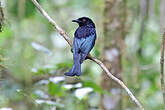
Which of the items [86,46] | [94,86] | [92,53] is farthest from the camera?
[92,53]

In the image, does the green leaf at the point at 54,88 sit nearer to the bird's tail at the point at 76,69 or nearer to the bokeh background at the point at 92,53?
the bokeh background at the point at 92,53

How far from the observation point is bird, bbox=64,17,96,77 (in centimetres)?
406

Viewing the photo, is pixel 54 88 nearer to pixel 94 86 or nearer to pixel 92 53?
pixel 94 86

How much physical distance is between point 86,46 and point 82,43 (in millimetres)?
66

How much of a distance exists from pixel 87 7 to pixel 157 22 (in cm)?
148

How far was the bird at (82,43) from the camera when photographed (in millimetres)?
4058

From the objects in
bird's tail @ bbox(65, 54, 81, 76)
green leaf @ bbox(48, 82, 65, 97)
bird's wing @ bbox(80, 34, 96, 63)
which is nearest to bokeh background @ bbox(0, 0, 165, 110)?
green leaf @ bbox(48, 82, 65, 97)

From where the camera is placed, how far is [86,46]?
180 inches

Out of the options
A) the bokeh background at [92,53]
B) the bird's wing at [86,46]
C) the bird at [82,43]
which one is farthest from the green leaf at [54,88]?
the bird's wing at [86,46]

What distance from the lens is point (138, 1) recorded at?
7.14 metres

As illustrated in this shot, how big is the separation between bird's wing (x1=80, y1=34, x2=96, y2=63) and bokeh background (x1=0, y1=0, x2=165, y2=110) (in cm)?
28

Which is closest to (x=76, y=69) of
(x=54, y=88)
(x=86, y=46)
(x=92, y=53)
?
(x=54, y=88)

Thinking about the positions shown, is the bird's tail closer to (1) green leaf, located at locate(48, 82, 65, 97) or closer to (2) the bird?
(2) the bird

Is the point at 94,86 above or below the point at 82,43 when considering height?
below
